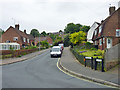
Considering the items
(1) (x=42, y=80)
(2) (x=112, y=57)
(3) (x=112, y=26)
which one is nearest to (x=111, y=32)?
(3) (x=112, y=26)

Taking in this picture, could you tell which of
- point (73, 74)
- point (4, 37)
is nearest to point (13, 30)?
point (4, 37)

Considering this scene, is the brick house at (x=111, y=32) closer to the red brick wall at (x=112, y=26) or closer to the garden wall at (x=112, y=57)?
the red brick wall at (x=112, y=26)

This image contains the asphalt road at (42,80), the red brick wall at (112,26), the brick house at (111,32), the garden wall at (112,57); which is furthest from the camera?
the red brick wall at (112,26)

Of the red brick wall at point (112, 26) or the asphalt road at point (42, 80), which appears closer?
the asphalt road at point (42, 80)

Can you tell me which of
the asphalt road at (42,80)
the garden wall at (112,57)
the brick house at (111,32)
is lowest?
Answer: the asphalt road at (42,80)

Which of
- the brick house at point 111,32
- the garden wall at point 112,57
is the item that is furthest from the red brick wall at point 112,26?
the garden wall at point 112,57

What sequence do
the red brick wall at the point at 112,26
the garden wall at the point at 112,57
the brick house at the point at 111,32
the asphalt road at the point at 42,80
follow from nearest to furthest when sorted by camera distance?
the asphalt road at the point at 42,80
the garden wall at the point at 112,57
the brick house at the point at 111,32
the red brick wall at the point at 112,26

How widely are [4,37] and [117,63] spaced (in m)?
44.0

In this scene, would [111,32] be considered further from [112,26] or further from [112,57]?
[112,57]

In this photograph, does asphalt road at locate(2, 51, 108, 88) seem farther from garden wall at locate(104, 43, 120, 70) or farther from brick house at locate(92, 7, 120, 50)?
brick house at locate(92, 7, 120, 50)

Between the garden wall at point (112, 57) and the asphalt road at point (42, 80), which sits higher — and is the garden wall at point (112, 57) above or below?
above

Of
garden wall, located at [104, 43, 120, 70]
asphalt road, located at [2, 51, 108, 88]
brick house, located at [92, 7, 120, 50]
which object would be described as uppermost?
brick house, located at [92, 7, 120, 50]

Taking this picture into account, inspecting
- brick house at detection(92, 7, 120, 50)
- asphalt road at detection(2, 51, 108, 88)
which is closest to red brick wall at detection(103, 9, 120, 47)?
brick house at detection(92, 7, 120, 50)

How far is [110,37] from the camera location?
83.0ft
